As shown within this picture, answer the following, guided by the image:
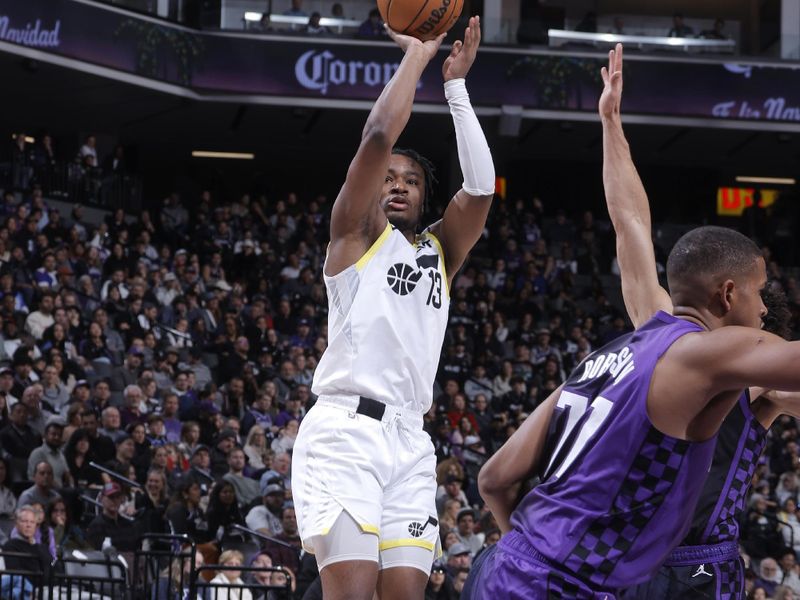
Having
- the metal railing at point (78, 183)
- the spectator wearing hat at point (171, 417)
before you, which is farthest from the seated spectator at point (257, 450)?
the metal railing at point (78, 183)

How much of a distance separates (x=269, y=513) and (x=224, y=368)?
4104mm

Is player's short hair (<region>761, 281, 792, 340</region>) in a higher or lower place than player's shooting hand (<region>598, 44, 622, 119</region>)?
lower

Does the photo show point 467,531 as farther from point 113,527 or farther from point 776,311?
point 776,311

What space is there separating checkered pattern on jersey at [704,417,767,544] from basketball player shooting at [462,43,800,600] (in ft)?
2.43

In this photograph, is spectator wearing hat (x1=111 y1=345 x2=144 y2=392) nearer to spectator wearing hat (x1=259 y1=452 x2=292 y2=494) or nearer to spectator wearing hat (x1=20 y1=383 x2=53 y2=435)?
spectator wearing hat (x1=20 y1=383 x2=53 y2=435)

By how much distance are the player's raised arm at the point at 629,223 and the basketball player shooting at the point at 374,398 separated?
72cm

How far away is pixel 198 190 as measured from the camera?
26.5 meters

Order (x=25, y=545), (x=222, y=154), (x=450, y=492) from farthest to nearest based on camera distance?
(x=222, y=154) → (x=450, y=492) → (x=25, y=545)

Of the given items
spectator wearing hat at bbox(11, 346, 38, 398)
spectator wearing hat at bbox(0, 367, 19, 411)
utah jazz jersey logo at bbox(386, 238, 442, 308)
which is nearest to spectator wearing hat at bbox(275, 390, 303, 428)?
spectator wearing hat at bbox(11, 346, 38, 398)

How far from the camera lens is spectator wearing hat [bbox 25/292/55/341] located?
566 inches

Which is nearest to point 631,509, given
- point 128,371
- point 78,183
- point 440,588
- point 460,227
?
point 460,227

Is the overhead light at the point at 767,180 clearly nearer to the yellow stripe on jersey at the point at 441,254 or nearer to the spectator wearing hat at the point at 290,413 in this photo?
the spectator wearing hat at the point at 290,413

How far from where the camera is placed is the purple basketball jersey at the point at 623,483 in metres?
3.17

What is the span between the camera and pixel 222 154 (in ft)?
88.5
